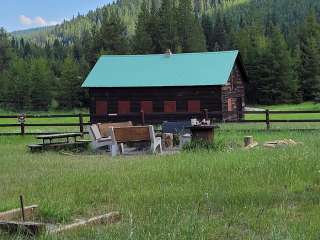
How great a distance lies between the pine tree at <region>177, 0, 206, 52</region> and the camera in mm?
83750

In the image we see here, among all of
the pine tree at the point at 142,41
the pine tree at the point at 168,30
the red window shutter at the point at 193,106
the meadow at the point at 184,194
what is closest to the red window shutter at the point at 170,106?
the red window shutter at the point at 193,106

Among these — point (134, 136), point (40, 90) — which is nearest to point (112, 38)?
point (40, 90)

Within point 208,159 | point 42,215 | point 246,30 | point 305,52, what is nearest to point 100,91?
point 208,159

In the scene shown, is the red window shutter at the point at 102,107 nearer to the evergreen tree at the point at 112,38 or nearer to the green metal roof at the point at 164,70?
the green metal roof at the point at 164,70

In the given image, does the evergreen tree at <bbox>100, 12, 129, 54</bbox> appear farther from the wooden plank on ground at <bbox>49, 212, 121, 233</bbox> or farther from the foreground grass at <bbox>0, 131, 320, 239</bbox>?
the wooden plank on ground at <bbox>49, 212, 121, 233</bbox>

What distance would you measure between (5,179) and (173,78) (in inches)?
1130

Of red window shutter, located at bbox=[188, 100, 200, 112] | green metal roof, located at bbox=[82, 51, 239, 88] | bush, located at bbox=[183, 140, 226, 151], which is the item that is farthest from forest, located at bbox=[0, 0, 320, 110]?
bush, located at bbox=[183, 140, 226, 151]

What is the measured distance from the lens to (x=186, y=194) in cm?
798

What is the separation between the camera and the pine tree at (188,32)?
83750 millimetres

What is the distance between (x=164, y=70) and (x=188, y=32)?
4656cm

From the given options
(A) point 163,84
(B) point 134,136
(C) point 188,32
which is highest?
(C) point 188,32

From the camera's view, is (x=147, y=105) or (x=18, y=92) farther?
(x=18, y=92)

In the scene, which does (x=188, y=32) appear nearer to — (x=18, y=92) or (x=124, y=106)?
(x=18, y=92)

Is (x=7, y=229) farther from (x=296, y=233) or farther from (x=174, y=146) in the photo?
(x=174, y=146)
